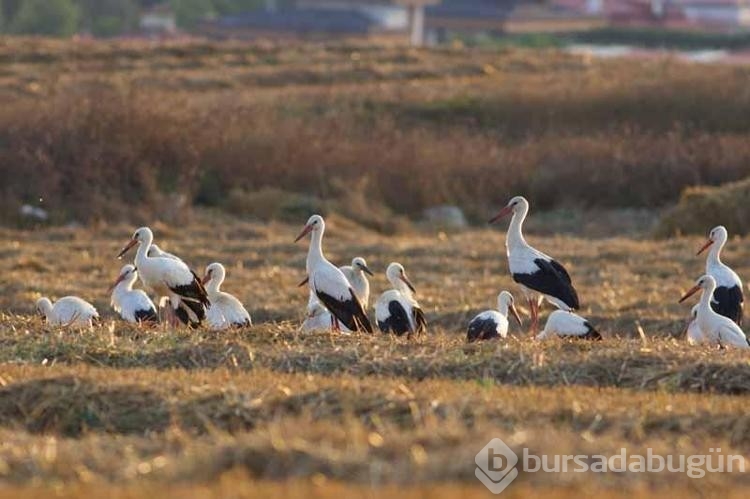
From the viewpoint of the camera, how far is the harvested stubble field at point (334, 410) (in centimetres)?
674

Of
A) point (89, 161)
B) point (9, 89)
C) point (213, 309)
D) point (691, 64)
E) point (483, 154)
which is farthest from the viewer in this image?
point (691, 64)

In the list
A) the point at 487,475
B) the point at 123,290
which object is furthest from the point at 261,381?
the point at 123,290

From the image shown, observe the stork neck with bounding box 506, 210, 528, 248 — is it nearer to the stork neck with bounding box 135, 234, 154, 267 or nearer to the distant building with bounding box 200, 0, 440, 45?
the stork neck with bounding box 135, 234, 154, 267

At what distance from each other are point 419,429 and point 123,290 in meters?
6.77

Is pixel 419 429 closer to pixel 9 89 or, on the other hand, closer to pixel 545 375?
pixel 545 375

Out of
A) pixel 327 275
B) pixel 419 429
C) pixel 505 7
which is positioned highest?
pixel 419 429

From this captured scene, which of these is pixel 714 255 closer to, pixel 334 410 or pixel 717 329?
pixel 717 329

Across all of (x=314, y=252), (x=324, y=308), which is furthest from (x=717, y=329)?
(x=314, y=252)

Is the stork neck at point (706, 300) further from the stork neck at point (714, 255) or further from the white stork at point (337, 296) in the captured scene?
the white stork at point (337, 296)

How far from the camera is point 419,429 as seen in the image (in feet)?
24.3

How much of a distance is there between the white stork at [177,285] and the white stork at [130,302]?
14 centimetres

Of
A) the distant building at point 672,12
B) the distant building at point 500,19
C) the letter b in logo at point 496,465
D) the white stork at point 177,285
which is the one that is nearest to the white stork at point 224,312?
the white stork at point 177,285

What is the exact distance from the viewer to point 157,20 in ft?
260

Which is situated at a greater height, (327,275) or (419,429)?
(419,429)
